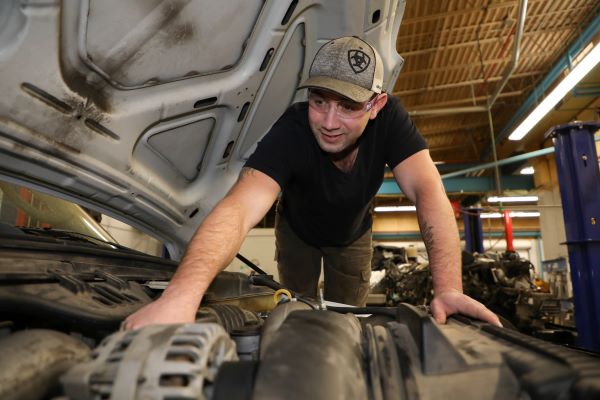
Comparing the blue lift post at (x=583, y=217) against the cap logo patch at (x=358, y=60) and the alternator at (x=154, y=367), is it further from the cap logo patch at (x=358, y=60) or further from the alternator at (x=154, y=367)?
the alternator at (x=154, y=367)

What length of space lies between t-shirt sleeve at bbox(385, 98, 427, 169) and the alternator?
3.91 feet

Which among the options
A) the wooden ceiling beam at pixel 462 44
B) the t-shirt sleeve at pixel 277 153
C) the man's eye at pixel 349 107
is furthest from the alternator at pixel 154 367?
the wooden ceiling beam at pixel 462 44

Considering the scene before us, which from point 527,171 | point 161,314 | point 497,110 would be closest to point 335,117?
point 161,314

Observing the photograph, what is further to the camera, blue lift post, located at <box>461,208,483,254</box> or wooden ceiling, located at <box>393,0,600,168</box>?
blue lift post, located at <box>461,208,483,254</box>

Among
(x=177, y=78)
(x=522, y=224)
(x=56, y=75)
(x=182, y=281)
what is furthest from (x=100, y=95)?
(x=522, y=224)

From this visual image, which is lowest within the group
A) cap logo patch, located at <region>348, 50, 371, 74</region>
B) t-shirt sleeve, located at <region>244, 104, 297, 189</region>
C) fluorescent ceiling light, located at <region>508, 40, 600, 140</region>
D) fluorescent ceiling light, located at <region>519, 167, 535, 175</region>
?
t-shirt sleeve, located at <region>244, 104, 297, 189</region>

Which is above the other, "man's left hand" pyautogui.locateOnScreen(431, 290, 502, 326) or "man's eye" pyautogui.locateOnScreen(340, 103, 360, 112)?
"man's eye" pyautogui.locateOnScreen(340, 103, 360, 112)

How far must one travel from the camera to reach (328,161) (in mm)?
1606

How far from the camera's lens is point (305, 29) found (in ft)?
4.60

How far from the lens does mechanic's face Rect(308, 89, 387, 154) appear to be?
136 cm

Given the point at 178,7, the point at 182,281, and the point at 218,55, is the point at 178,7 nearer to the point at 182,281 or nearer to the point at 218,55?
the point at 218,55

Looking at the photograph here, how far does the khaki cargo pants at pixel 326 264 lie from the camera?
2.11 metres

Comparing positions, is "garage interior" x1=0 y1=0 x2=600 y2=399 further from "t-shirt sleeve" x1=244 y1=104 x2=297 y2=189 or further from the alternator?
"t-shirt sleeve" x1=244 y1=104 x2=297 y2=189

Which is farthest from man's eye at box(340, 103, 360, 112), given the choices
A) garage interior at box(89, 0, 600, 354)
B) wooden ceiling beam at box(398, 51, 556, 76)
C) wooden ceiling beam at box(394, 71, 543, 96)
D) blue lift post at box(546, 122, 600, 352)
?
wooden ceiling beam at box(394, 71, 543, 96)
